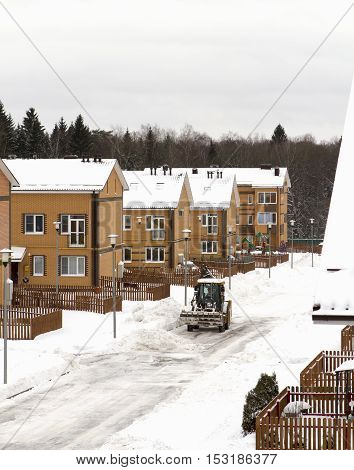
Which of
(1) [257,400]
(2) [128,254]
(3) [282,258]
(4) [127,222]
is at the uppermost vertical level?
(4) [127,222]

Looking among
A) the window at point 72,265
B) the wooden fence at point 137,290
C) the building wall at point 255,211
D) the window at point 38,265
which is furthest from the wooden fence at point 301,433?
the building wall at point 255,211

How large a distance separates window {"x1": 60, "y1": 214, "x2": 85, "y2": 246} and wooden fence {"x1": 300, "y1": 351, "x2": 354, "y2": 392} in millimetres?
27365

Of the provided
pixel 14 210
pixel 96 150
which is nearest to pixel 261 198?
pixel 96 150

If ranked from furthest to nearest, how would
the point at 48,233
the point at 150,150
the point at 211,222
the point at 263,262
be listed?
the point at 150,150 < the point at 211,222 < the point at 263,262 < the point at 48,233

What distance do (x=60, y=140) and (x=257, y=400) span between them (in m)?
110

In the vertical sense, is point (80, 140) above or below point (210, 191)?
above

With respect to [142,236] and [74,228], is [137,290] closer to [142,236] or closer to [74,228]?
[74,228]

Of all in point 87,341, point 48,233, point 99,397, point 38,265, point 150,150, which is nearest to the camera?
point 99,397

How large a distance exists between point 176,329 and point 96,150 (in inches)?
3491

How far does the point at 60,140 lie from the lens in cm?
12888

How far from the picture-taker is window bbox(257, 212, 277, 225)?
317ft

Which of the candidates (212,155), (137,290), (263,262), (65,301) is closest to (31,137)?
(212,155)

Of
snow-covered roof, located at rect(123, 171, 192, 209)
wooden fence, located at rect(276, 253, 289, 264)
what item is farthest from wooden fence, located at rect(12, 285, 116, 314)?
wooden fence, located at rect(276, 253, 289, 264)

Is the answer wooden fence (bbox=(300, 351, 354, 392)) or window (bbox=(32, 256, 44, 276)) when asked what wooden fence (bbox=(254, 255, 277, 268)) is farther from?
wooden fence (bbox=(300, 351, 354, 392))
